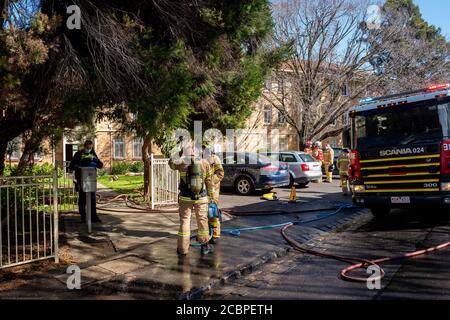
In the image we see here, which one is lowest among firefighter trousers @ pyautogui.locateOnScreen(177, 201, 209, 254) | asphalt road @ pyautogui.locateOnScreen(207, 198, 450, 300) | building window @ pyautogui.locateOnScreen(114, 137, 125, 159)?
asphalt road @ pyautogui.locateOnScreen(207, 198, 450, 300)

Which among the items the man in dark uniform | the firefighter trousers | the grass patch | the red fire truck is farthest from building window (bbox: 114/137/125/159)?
the firefighter trousers

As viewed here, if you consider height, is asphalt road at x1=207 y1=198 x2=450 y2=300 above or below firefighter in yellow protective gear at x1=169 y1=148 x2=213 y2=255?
below

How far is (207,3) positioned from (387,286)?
15.8 ft

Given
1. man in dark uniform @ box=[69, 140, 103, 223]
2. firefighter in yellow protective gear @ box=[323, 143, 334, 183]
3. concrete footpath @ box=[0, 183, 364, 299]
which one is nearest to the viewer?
concrete footpath @ box=[0, 183, 364, 299]

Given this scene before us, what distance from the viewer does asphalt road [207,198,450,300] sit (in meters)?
4.60

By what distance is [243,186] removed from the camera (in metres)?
13.8

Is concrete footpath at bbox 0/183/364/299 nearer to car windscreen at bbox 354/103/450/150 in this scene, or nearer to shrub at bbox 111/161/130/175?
car windscreen at bbox 354/103/450/150

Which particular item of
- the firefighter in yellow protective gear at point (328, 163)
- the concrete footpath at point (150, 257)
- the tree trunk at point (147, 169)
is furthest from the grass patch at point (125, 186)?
the firefighter in yellow protective gear at point (328, 163)

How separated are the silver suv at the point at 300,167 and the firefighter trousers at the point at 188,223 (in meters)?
9.45

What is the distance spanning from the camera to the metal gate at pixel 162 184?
34.5ft

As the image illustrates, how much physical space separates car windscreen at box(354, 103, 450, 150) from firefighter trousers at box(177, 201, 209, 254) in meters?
4.21

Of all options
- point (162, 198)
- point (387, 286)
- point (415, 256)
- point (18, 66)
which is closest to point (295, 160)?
point (162, 198)

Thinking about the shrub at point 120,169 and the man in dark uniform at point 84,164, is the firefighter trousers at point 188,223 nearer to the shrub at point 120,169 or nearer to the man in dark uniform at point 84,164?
the man in dark uniform at point 84,164

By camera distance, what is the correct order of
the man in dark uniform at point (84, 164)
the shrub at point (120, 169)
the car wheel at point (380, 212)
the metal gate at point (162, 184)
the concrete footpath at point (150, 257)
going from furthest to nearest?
the shrub at point (120, 169), the metal gate at point (162, 184), the car wheel at point (380, 212), the man in dark uniform at point (84, 164), the concrete footpath at point (150, 257)
